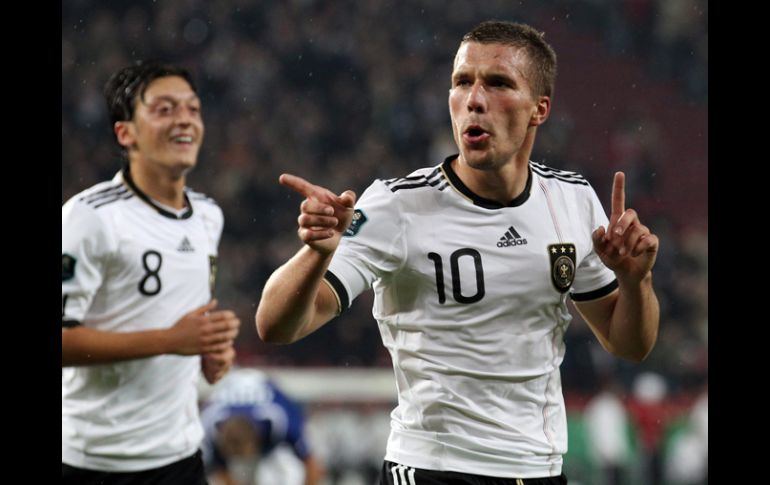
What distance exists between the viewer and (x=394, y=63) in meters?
15.3

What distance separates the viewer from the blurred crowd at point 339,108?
12.4 metres

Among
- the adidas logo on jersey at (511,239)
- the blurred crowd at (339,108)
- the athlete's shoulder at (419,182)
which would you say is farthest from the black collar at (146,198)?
the blurred crowd at (339,108)

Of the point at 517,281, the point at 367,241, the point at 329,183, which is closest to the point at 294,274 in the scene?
the point at 367,241

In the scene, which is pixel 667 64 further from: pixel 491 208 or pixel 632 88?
→ pixel 491 208

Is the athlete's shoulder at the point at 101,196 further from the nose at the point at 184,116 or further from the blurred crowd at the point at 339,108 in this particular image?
the blurred crowd at the point at 339,108

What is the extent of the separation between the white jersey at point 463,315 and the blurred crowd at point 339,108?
306 inches

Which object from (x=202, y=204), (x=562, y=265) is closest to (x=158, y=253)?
(x=202, y=204)

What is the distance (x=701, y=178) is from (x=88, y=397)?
1330cm

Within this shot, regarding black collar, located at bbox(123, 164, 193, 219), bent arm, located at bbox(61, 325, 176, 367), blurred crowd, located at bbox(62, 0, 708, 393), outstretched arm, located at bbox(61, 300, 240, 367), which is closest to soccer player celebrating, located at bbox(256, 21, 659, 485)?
outstretched arm, located at bbox(61, 300, 240, 367)

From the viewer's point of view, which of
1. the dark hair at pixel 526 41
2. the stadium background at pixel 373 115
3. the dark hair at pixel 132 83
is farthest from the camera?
the stadium background at pixel 373 115

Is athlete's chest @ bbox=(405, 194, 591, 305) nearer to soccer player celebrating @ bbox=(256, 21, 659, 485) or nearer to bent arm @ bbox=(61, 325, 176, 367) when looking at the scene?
soccer player celebrating @ bbox=(256, 21, 659, 485)

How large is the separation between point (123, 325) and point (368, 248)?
168cm

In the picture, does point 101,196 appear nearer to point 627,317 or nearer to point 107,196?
point 107,196

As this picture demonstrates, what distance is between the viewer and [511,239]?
337cm
